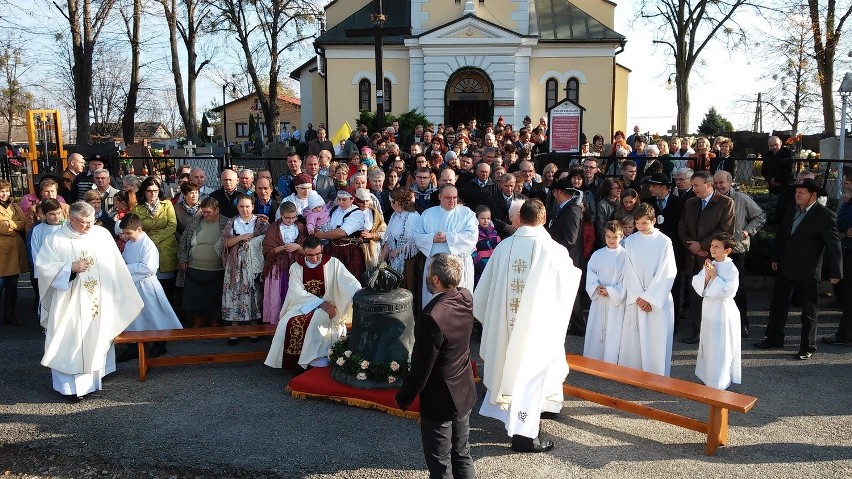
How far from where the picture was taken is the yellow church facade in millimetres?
29172

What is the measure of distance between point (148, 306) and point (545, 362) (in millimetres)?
4592

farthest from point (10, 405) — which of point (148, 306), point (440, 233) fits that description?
point (440, 233)

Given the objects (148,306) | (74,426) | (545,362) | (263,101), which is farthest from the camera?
(263,101)

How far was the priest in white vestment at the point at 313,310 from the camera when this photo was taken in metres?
7.32

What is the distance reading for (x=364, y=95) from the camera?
3017 centimetres

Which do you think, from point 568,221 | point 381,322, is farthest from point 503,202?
point 381,322

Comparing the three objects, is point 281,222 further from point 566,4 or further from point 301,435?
point 566,4

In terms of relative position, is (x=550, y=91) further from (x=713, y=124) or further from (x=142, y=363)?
(x=142, y=363)

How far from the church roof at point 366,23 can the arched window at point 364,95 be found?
1.62 m

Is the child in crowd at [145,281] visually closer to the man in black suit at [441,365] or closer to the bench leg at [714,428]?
the man in black suit at [441,365]

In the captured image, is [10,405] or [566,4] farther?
[566,4]

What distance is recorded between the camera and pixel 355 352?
677 cm

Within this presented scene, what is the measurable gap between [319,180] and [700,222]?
5067 mm

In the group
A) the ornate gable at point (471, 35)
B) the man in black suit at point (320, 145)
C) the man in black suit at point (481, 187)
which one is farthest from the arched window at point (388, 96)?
the man in black suit at point (481, 187)
